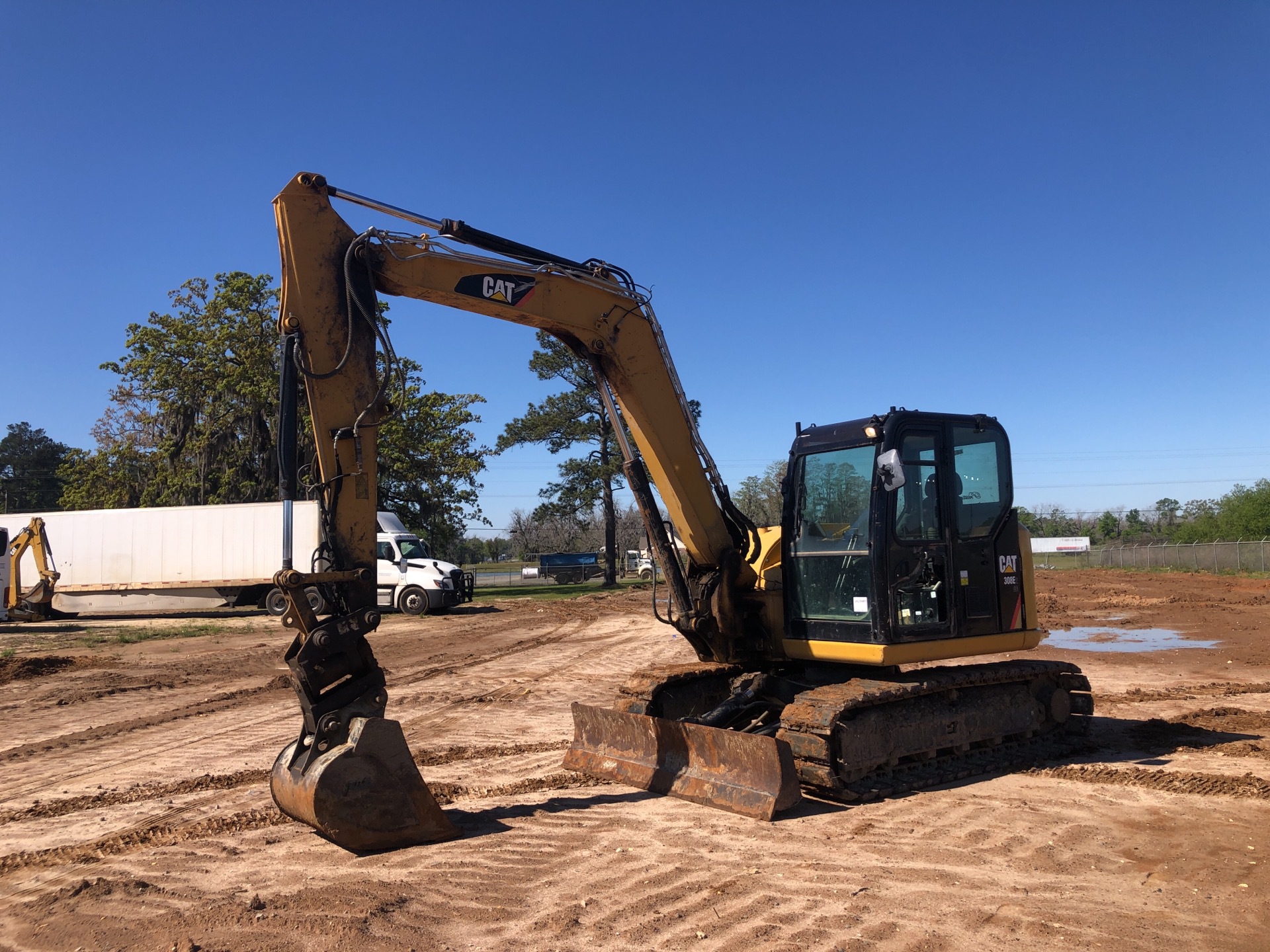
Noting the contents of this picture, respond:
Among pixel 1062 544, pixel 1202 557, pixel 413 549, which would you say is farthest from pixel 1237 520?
pixel 413 549

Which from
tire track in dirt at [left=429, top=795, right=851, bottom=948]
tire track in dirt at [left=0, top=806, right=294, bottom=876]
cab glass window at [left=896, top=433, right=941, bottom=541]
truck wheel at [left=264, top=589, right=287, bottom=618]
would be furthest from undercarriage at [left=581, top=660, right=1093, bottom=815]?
truck wheel at [left=264, top=589, right=287, bottom=618]

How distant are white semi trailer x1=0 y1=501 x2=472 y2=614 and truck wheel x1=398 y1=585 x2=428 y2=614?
0.06 feet

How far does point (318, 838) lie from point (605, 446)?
126 feet

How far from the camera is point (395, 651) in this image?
17719mm

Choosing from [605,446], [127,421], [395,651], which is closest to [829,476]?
[395,651]

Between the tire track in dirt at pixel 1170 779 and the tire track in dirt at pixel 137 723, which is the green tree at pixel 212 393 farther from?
the tire track in dirt at pixel 1170 779

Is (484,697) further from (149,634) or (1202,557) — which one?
(1202,557)

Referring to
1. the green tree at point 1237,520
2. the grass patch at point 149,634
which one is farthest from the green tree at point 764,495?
the green tree at point 1237,520

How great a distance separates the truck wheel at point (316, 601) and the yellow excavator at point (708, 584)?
4.1 inches

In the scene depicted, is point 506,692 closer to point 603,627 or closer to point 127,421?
point 603,627

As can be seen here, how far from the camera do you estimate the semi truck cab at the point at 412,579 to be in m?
26.0

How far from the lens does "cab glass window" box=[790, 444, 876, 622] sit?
23.5ft

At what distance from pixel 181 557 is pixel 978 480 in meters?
24.2

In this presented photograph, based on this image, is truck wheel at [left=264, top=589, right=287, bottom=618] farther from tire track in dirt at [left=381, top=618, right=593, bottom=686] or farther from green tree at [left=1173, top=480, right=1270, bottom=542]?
green tree at [left=1173, top=480, right=1270, bottom=542]
